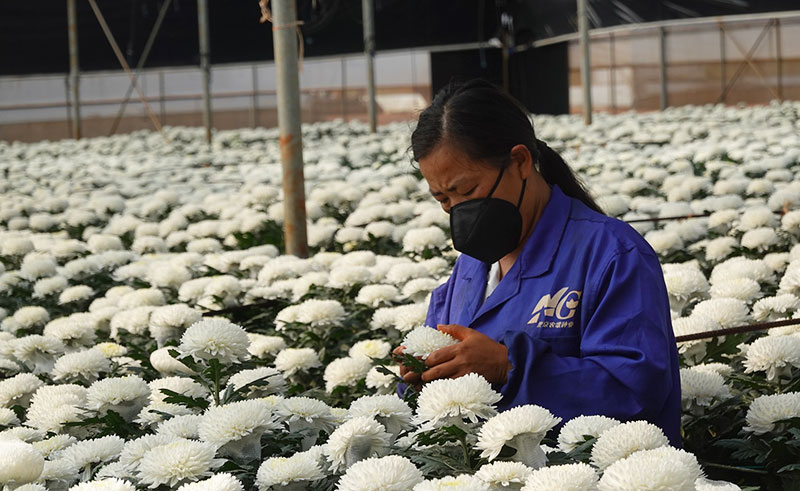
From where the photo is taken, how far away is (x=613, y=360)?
217 cm

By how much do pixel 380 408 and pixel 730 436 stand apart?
1.01 m

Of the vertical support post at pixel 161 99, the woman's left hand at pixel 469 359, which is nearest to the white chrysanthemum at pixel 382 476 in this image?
the woman's left hand at pixel 469 359

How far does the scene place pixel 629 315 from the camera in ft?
7.23

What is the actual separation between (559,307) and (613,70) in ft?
69.3

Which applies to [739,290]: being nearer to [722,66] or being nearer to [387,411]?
[387,411]

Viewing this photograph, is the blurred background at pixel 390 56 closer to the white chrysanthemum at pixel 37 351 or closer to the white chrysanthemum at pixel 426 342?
the white chrysanthemum at pixel 37 351

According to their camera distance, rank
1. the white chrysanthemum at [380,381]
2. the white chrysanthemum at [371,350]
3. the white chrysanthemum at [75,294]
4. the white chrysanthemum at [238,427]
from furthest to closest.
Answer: the white chrysanthemum at [75,294] → the white chrysanthemum at [371,350] → the white chrysanthemum at [380,381] → the white chrysanthemum at [238,427]

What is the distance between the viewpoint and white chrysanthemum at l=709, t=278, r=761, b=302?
347 cm

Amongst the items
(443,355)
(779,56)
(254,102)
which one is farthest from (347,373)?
(254,102)

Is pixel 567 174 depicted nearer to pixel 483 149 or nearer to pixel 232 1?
pixel 483 149

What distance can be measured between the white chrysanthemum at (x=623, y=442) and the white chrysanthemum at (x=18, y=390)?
68.0 inches

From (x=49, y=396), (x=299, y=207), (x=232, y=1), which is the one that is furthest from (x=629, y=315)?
(x=232, y=1)

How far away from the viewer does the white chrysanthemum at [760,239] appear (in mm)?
4535

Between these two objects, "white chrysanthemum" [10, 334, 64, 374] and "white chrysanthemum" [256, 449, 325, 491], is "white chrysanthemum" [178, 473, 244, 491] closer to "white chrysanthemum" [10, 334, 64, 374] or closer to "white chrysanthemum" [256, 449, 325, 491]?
"white chrysanthemum" [256, 449, 325, 491]
